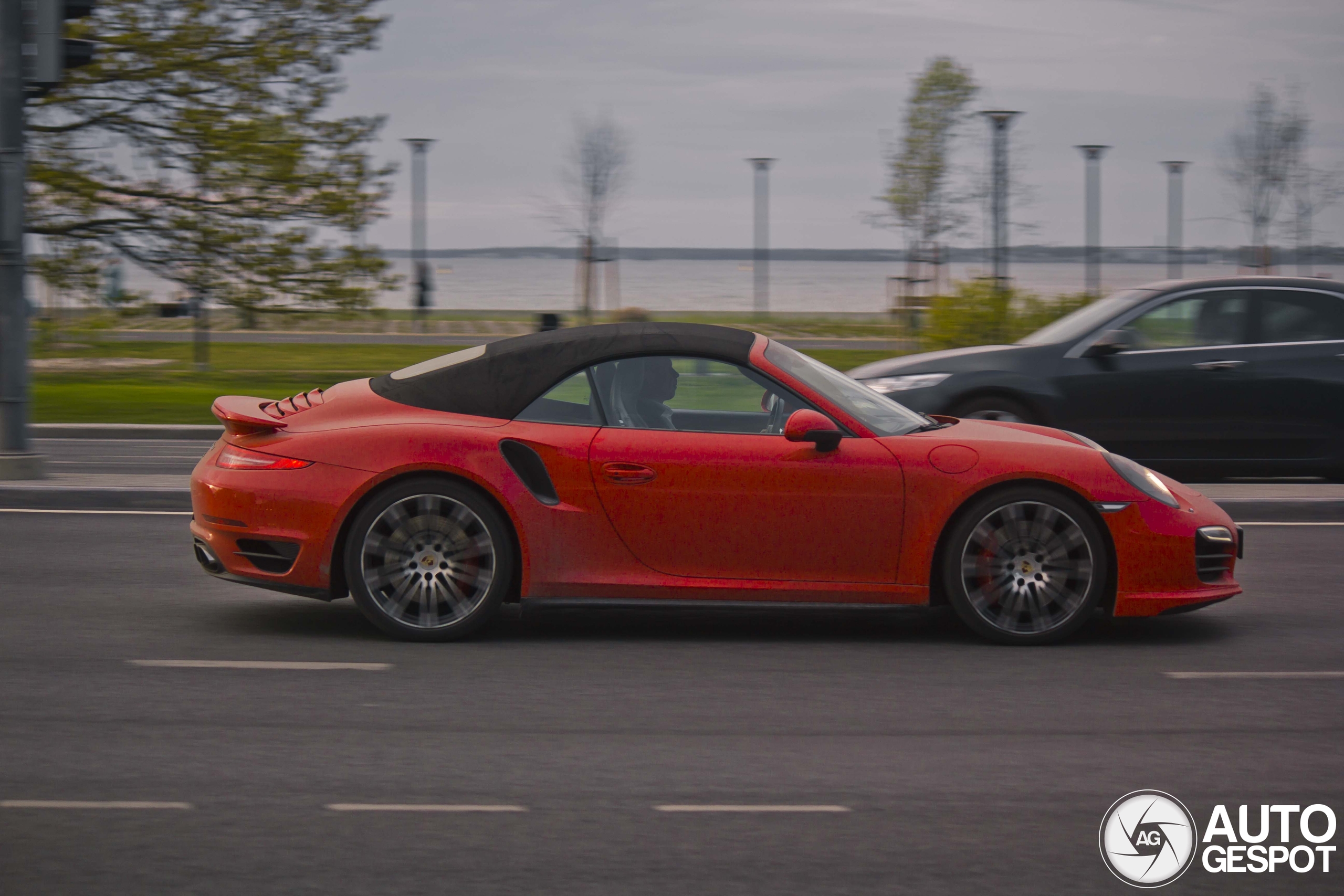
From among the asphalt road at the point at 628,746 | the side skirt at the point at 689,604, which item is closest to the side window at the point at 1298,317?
the asphalt road at the point at 628,746

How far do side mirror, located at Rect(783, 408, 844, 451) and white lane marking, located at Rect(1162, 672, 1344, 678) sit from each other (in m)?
1.56

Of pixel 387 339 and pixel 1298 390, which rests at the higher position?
pixel 387 339

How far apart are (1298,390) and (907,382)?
2738 millimetres

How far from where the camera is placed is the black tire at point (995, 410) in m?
10.3

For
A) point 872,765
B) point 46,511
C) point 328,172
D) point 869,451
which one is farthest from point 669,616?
point 328,172

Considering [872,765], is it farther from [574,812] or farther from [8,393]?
[8,393]

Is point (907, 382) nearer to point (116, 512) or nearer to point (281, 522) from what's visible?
point (116, 512)

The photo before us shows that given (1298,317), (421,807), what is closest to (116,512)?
(421,807)

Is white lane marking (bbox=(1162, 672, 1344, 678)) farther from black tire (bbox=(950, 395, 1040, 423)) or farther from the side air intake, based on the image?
black tire (bbox=(950, 395, 1040, 423))

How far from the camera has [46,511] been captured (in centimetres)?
945

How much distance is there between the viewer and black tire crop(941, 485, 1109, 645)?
19.2ft

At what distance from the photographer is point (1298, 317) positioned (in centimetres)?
1049

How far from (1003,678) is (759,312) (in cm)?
4075

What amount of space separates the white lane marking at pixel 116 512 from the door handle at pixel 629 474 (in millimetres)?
4560
